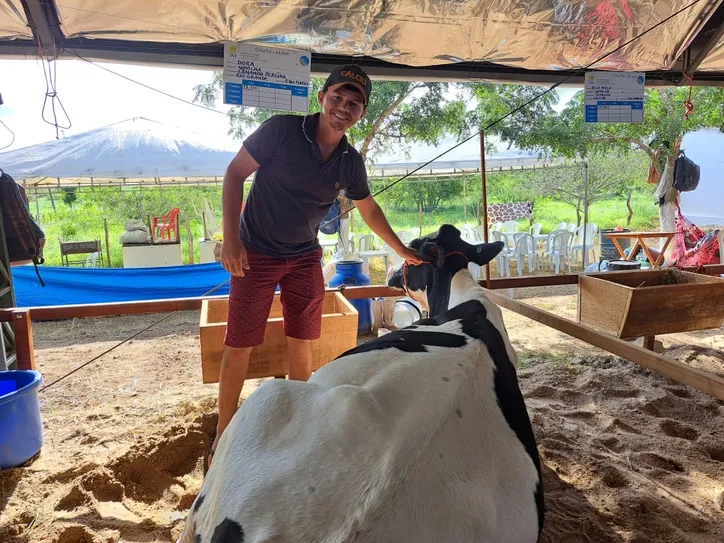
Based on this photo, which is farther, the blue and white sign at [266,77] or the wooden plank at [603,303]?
the blue and white sign at [266,77]

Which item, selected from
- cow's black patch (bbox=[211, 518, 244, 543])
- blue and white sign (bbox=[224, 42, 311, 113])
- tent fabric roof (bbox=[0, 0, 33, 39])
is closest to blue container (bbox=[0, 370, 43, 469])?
cow's black patch (bbox=[211, 518, 244, 543])

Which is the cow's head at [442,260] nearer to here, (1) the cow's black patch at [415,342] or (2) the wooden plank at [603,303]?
(2) the wooden plank at [603,303]

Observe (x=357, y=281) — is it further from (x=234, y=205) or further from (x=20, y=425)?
(x=20, y=425)

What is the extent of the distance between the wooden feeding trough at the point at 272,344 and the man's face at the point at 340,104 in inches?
46.5

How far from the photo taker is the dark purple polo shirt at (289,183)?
2.21 metres

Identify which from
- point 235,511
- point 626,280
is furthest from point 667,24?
point 235,511

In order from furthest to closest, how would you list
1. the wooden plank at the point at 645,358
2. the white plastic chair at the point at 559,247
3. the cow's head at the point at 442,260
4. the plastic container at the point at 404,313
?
1. the white plastic chair at the point at 559,247
2. the plastic container at the point at 404,313
3. the cow's head at the point at 442,260
4. the wooden plank at the point at 645,358

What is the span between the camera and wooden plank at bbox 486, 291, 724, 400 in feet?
5.58

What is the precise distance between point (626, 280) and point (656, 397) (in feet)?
2.69

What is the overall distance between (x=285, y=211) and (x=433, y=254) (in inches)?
40.7

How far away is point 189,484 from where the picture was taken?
2.29m

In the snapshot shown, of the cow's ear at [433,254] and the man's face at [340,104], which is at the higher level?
the man's face at [340,104]

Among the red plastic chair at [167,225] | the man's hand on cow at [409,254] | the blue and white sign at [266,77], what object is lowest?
the man's hand on cow at [409,254]

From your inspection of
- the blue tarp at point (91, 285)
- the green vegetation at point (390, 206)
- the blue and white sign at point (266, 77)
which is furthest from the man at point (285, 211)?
the green vegetation at point (390, 206)
